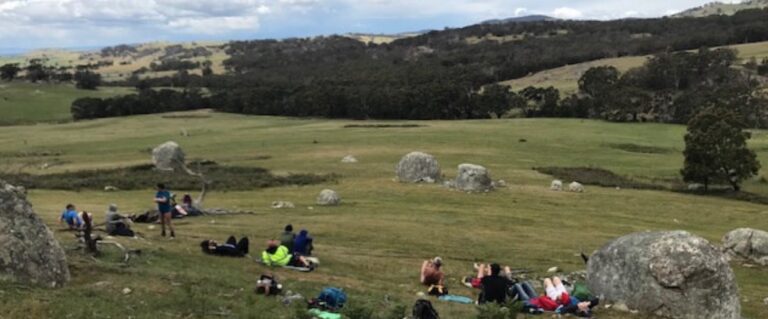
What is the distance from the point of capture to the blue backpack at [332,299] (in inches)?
865

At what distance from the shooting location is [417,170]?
6656 centimetres

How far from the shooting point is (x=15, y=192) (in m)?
22.3

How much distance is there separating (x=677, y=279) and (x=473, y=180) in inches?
1406

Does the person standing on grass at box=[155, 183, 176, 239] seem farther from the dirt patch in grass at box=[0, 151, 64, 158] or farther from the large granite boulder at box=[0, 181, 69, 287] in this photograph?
the dirt patch in grass at box=[0, 151, 64, 158]

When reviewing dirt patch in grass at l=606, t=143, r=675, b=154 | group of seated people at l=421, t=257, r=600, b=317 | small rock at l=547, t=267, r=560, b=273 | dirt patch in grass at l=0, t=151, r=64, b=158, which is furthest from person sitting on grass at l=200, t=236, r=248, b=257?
dirt patch in grass at l=606, t=143, r=675, b=154

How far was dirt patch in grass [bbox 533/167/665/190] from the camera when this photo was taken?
7059 centimetres

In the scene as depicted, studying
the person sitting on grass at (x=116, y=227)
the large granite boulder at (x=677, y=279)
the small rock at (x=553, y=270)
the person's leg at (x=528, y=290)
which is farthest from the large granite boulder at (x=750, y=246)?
the person sitting on grass at (x=116, y=227)

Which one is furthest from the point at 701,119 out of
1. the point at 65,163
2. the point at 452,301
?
the point at 65,163

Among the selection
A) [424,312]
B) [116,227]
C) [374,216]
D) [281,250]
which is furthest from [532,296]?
[374,216]

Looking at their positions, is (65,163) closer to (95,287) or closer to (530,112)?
(95,287)

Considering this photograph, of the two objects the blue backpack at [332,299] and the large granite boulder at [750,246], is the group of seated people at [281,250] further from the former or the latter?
the large granite boulder at [750,246]

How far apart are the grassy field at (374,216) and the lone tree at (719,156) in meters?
3.66

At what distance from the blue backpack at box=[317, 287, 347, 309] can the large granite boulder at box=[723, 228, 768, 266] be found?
26548 mm

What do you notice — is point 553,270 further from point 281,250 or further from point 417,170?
point 417,170
